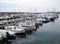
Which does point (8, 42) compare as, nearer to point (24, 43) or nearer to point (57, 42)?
point (24, 43)

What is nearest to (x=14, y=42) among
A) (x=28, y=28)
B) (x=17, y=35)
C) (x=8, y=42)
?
(x=8, y=42)

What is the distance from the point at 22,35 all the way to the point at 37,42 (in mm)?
937

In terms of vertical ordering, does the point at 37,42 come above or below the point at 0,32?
below

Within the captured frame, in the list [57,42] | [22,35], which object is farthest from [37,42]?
[22,35]

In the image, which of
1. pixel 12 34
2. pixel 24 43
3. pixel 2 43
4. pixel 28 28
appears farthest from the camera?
pixel 28 28

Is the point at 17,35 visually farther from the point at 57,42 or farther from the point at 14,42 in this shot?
the point at 57,42

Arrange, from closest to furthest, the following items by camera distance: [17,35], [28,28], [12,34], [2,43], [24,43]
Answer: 1. [2,43]
2. [24,43]
3. [12,34]
4. [17,35]
5. [28,28]

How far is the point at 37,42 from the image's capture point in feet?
16.0

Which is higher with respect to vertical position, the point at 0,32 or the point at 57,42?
the point at 0,32

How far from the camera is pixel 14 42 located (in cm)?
471

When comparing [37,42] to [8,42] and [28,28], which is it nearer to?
[8,42]

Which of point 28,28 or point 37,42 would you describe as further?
point 28,28

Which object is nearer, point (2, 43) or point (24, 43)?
point (2, 43)

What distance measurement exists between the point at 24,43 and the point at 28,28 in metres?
1.91
